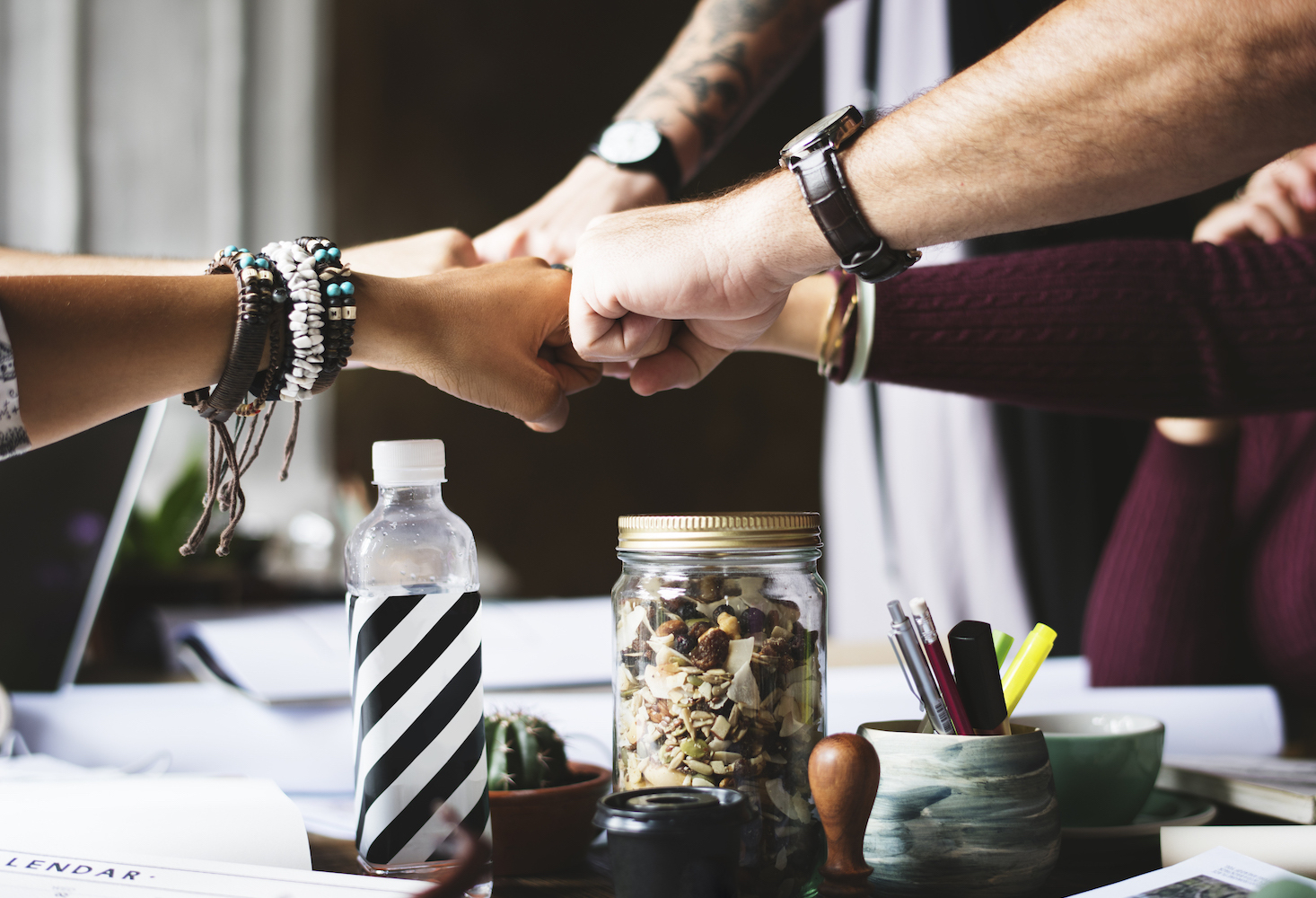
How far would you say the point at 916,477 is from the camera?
2137 millimetres

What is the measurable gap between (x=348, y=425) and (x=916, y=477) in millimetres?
1463

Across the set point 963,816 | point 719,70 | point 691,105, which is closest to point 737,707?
point 963,816

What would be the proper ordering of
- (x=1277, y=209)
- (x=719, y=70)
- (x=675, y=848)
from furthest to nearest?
(x=719, y=70), (x=1277, y=209), (x=675, y=848)

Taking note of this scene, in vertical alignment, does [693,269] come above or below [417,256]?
below

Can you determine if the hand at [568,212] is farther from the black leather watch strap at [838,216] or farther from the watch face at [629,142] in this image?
the black leather watch strap at [838,216]

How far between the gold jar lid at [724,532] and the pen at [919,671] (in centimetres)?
6

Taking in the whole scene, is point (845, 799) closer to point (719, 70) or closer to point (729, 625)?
point (729, 625)

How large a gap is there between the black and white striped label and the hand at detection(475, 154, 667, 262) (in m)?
0.55

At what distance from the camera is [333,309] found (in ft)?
1.77

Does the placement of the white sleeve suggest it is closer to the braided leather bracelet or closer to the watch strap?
the braided leather bracelet

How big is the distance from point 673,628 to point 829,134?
0.96 feet

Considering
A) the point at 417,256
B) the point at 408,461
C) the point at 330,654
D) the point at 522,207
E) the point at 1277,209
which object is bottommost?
the point at 330,654

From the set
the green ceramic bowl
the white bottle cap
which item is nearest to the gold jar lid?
the white bottle cap

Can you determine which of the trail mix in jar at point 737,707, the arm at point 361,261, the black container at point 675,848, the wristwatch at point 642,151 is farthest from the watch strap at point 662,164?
the black container at point 675,848
